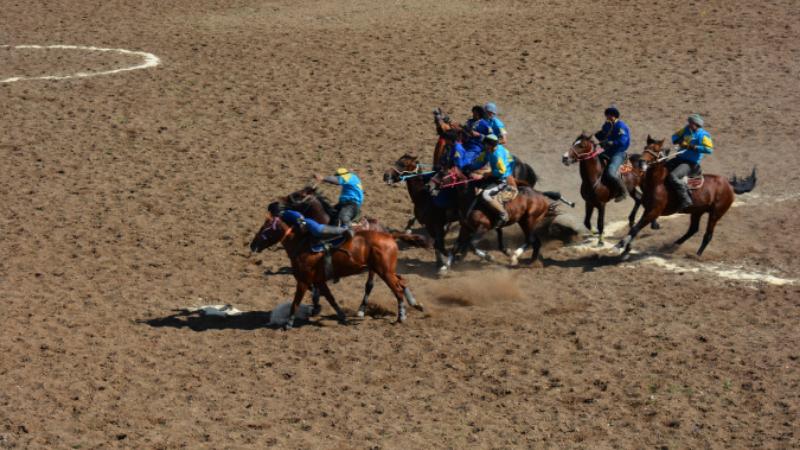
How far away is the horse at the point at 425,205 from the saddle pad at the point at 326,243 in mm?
3065

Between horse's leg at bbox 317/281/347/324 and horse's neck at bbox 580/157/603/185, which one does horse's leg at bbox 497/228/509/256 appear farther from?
horse's leg at bbox 317/281/347/324

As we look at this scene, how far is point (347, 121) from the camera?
80.9ft

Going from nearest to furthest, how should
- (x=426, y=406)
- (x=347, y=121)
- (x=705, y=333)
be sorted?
(x=426, y=406), (x=705, y=333), (x=347, y=121)

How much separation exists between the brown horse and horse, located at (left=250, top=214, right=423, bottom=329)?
8.38 ft

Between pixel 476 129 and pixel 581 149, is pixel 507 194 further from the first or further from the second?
pixel 476 129

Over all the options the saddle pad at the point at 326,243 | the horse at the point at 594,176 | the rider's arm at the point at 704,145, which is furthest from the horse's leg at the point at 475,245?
the rider's arm at the point at 704,145

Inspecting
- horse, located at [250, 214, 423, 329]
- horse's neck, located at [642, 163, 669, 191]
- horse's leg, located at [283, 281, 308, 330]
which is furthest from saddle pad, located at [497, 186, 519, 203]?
horse's leg, located at [283, 281, 308, 330]

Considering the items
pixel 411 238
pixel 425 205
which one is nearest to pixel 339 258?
pixel 411 238

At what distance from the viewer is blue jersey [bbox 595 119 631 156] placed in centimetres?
1964

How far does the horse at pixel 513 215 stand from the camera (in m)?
18.6

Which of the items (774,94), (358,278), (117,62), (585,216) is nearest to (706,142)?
(585,216)

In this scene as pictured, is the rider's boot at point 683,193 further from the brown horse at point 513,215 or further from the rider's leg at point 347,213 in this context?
the rider's leg at point 347,213

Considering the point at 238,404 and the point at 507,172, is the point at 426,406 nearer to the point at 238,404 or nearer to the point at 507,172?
the point at 238,404

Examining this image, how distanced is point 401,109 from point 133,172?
618cm
